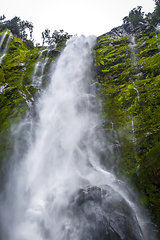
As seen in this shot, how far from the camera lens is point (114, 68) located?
26953 millimetres

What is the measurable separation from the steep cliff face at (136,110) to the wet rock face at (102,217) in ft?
7.58

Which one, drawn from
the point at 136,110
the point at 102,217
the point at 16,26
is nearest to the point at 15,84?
the point at 136,110

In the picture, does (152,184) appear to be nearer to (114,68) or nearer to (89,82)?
(89,82)

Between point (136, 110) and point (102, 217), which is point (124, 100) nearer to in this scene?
point (136, 110)

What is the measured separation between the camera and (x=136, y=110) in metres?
17.2

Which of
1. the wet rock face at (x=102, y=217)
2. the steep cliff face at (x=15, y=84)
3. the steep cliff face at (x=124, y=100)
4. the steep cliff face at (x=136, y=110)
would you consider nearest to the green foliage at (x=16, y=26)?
the steep cliff face at (x=15, y=84)

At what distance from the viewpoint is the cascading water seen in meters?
9.96

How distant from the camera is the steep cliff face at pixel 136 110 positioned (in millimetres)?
11961

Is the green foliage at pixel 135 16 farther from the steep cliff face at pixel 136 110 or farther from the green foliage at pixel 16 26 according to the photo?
the green foliage at pixel 16 26

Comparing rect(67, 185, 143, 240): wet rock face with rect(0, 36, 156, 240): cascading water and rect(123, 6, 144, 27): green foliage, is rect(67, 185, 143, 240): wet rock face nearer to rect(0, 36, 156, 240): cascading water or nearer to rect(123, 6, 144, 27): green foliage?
rect(0, 36, 156, 240): cascading water

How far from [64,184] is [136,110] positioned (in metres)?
10.8

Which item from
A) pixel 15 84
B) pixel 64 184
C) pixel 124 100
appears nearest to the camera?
pixel 64 184

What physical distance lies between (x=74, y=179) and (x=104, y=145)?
4.68 m

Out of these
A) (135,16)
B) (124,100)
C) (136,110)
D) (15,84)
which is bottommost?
(136,110)
